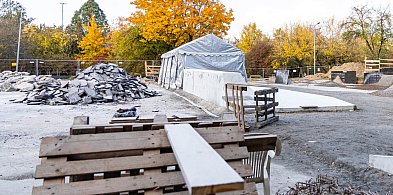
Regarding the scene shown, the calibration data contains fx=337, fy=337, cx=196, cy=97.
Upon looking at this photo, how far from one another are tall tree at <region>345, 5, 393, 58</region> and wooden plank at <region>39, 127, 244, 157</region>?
117 ft

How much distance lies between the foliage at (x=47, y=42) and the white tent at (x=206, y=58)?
1819 centimetres

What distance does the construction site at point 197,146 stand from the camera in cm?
192

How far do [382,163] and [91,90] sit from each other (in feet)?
40.2

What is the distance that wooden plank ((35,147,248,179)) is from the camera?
6.23 ft

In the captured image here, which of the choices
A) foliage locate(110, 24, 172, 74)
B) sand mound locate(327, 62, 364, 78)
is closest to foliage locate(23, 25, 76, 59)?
foliage locate(110, 24, 172, 74)

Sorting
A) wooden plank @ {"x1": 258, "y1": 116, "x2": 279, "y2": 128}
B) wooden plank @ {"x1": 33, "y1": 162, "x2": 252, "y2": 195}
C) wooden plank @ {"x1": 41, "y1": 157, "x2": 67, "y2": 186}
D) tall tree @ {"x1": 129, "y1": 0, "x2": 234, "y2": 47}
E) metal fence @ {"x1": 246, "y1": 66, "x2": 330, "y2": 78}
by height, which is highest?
tall tree @ {"x1": 129, "y1": 0, "x2": 234, "y2": 47}

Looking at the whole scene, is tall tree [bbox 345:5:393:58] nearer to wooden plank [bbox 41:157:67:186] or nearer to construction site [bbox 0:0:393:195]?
construction site [bbox 0:0:393:195]

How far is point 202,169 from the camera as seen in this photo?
1.44 metres

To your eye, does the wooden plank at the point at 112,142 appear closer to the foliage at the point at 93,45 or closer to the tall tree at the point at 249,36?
the foliage at the point at 93,45

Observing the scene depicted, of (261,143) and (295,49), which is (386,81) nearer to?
(295,49)

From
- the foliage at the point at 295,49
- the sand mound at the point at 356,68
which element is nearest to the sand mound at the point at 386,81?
the sand mound at the point at 356,68

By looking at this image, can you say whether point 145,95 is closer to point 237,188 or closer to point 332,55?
point 237,188

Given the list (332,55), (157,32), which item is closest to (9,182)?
(157,32)

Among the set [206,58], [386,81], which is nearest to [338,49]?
[386,81]
